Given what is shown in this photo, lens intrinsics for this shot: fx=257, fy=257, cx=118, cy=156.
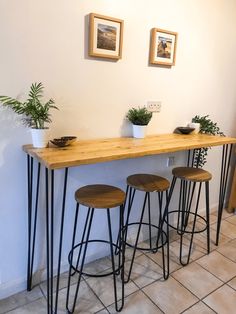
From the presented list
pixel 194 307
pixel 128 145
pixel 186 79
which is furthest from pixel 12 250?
pixel 186 79

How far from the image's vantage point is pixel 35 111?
4.85 ft

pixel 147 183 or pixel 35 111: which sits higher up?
pixel 35 111

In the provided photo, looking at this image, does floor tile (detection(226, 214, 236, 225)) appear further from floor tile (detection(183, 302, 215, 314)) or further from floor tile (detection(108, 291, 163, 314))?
floor tile (detection(108, 291, 163, 314))

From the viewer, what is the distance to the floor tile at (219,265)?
2031 millimetres

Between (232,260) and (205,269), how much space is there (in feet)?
1.00

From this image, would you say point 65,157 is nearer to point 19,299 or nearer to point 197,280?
point 19,299

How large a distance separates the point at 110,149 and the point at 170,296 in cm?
111

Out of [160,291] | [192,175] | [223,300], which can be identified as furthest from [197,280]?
[192,175]

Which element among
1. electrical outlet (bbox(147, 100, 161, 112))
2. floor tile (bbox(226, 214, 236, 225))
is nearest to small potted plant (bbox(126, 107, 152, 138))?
electrical outlet (bbox(147, 100, 161, 112))

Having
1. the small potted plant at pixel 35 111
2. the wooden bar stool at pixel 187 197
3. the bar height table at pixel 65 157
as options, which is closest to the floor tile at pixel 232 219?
the wooden bar stool at pixel 187 197

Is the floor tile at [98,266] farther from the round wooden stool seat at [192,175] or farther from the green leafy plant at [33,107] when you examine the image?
the green leafy plant at [33,107]

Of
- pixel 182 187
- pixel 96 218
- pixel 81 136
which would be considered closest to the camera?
pixel 81 136

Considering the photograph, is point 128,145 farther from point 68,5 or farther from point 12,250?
point 12,250

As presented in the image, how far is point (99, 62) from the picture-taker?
70.3 inches
